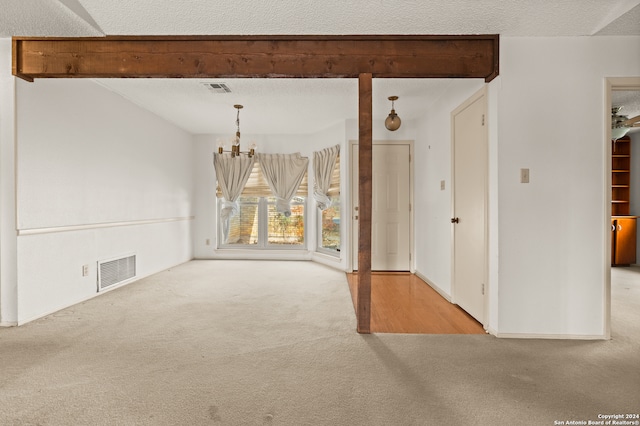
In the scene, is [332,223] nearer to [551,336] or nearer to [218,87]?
[218,87]

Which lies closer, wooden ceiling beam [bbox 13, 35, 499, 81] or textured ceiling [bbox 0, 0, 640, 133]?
textured ceiling [bbox 0, 0, 640, 133]

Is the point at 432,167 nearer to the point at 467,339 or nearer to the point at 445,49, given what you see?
the point at 445,49

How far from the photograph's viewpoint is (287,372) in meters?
2.15

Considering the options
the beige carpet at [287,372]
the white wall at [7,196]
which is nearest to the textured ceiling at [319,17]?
the white wall at [7,196]

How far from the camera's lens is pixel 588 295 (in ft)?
8.77

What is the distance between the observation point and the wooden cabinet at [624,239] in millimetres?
5758

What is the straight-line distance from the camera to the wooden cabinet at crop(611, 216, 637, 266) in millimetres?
5758

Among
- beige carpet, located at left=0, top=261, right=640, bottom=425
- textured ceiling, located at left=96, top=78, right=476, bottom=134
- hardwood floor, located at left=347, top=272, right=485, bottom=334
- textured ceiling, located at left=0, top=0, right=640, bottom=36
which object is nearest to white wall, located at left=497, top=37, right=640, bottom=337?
textured ceiling, located at left=0, top=0, right=640, bottom=36

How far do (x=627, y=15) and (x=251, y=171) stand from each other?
5229 mm

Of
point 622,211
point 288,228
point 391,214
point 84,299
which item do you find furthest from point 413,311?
point 622,211

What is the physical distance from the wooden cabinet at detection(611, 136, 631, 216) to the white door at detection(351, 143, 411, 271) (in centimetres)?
391

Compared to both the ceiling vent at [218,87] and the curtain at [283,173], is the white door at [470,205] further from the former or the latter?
the curtain at [283,173]

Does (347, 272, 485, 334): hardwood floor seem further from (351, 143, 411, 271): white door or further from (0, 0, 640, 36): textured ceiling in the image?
(0, 0, 640, 36): textured ceiling

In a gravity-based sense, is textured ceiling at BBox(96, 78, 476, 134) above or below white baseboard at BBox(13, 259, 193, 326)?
above
